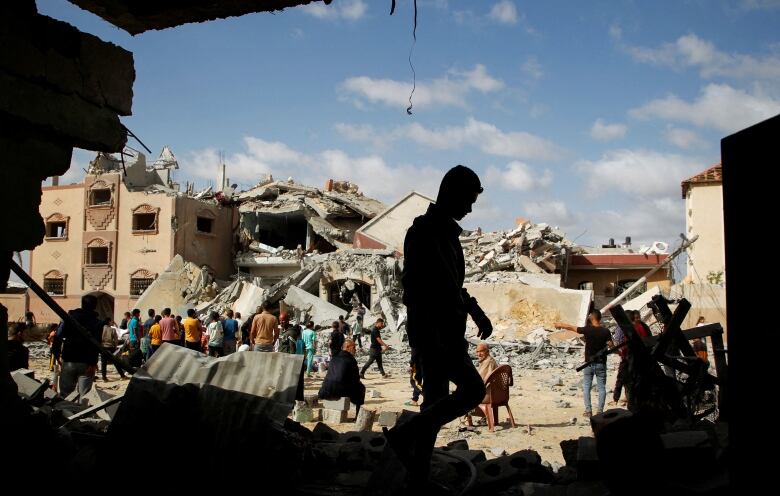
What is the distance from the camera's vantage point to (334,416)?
9.18m

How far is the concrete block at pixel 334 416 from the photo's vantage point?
9.12 m

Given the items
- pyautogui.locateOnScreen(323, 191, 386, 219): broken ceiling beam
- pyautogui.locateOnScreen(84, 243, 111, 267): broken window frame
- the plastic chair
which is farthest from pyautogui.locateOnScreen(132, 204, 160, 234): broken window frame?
the plastic chair

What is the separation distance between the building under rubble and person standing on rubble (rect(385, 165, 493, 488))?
33778 mm

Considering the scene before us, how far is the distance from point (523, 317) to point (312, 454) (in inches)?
810

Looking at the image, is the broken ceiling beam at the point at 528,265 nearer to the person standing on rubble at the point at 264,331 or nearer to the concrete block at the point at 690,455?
the person standing on rubble at the point at 264,331

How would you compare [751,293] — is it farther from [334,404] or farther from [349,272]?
[349,272]

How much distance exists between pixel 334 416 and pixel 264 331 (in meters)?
3.47

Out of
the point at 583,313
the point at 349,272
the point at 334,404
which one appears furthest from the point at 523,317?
the point at 334,404

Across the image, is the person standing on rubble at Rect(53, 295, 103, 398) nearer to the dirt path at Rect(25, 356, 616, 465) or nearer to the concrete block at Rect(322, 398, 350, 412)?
the dirt path at Rect(25, 356, 616, 465)

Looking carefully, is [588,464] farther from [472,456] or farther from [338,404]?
[338,404]

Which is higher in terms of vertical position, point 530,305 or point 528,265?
point 528,265

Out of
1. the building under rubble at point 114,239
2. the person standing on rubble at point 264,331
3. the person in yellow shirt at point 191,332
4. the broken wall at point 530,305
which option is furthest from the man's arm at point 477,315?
the building under rubble at point 114,239

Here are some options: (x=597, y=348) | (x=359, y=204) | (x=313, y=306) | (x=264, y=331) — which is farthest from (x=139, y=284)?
(x=597, y=348)

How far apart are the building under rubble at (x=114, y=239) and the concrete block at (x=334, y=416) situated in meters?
27.9
